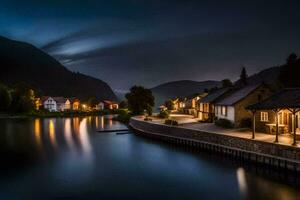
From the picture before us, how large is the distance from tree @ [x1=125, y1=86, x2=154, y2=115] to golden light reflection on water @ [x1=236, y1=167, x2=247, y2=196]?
61828mm

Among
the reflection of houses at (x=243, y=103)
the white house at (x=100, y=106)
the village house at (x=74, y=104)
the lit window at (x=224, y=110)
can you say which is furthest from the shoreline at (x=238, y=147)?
the white house at (x=100, y=106)

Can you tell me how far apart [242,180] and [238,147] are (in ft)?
21.4

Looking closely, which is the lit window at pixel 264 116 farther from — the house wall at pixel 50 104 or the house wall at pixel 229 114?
the house wall at pixel 50 104

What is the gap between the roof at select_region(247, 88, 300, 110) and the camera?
31.6m

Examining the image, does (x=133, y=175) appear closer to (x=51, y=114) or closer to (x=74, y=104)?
(x=51, y=114)

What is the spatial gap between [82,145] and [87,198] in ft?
100

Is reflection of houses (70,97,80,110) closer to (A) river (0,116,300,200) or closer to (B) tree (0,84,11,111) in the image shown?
(B) tree (0,84,11,111)

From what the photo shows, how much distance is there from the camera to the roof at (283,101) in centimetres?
3157

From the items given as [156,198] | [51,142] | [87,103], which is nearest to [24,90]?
[87,103]

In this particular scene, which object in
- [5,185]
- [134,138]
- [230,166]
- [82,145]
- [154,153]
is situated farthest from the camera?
[134,138]

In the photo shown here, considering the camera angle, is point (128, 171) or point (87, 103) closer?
point (128, 171)

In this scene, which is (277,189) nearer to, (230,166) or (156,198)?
(230,166)

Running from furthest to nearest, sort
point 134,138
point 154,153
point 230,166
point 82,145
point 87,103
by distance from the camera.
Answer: point 87,103 → point 134,138 → point 82,145 → point 154,153 → point 230,166

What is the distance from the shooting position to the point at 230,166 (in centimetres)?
3328
